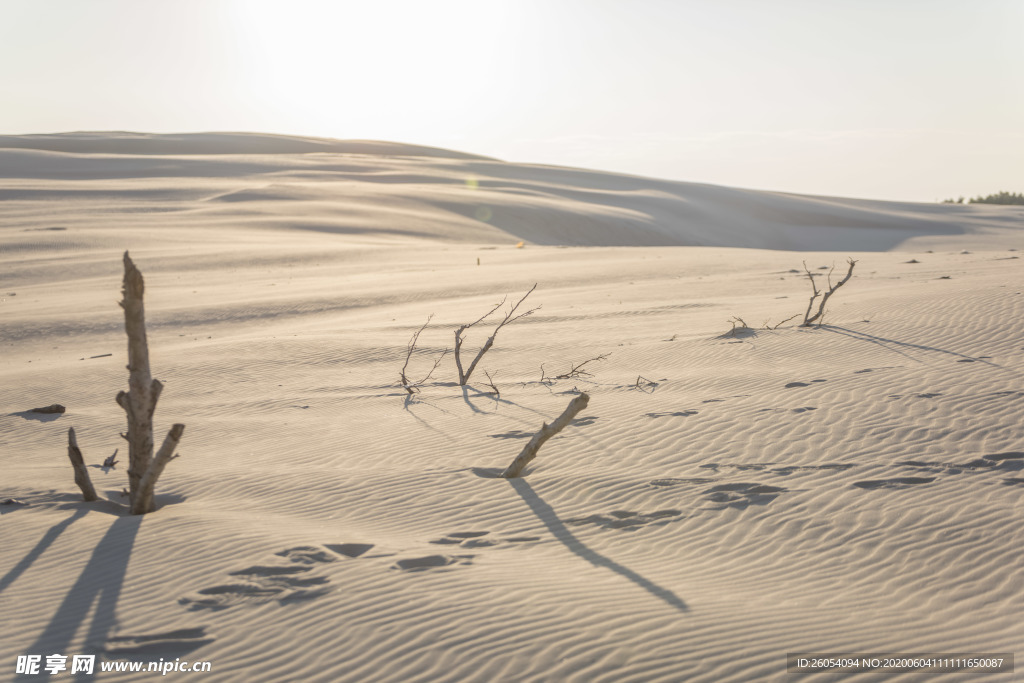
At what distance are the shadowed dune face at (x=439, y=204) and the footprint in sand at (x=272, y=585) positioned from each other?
24.7m

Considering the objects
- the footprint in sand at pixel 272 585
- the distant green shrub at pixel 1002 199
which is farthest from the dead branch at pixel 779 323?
the distant green shrub at pixel 1002 199

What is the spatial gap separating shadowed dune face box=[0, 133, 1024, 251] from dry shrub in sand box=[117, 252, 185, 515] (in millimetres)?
23563

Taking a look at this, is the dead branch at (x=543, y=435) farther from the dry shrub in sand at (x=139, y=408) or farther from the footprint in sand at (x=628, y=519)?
the dry shrub in sand at (x=139, y=408)

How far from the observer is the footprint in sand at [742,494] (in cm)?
625

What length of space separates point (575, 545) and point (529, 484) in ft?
4.21

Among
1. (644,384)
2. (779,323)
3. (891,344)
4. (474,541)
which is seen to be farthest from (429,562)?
(779,323)

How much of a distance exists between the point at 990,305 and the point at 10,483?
1283 cm

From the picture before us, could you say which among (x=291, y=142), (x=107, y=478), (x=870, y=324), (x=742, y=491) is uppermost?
(x=291, y=142)

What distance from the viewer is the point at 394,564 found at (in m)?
5.23

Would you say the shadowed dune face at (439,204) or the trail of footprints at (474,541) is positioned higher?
the shadowed dune face at (439,204)

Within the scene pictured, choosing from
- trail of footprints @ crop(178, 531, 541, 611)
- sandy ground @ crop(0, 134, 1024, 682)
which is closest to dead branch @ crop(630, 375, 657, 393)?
sandy ground @ crop(0, 134, 1024, 682)

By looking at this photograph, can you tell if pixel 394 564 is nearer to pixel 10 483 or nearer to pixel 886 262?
pixel 10 483

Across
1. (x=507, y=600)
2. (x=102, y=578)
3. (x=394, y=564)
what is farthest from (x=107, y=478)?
(x=507, y=600)

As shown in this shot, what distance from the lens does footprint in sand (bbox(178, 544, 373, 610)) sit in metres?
4.81
